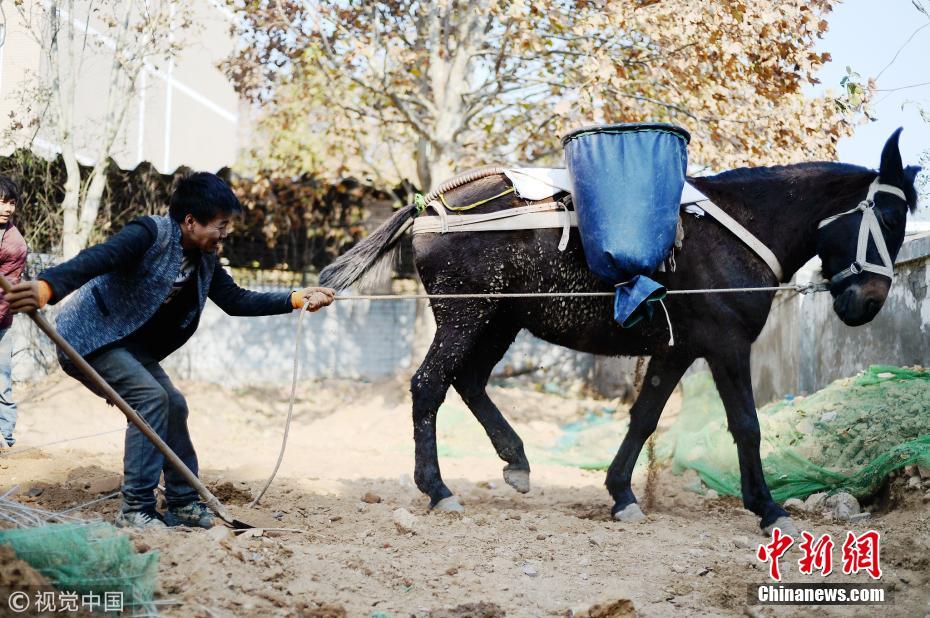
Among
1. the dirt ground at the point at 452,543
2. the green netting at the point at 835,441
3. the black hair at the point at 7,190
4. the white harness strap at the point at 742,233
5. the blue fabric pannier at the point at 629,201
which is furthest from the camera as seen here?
the black hair at the point at 7,190

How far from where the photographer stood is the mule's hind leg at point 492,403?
5223mm

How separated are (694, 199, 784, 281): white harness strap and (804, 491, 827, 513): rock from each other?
1.33 metres

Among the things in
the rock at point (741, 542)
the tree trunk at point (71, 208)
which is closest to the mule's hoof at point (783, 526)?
the rock at point (741, 542)

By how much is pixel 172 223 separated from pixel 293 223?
8654 millimetres

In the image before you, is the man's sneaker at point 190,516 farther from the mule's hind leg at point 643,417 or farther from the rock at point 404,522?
the mule's hind leg at point 643,417

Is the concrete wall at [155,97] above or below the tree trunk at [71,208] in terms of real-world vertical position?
above

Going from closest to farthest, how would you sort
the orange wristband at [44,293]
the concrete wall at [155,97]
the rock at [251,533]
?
the orange wristband at [44,293] < the rock at [251,533] < the concrete wall at [155,97]

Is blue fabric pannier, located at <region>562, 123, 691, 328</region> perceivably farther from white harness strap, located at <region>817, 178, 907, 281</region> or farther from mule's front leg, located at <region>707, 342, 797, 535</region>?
white harness strap, located at <region>817, 178, 907, 281</region>

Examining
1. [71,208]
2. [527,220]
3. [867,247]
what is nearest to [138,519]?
[527,220]

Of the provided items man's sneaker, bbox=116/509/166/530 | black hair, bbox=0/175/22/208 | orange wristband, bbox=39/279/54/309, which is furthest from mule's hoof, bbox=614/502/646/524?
black hair, bbox=0/175/22/208

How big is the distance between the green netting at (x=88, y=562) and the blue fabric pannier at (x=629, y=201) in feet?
8.65

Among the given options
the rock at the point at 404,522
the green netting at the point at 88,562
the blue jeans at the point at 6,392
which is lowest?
the rock at the point at 404,522

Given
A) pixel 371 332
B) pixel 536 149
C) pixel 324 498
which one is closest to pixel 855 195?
pixel 324 498

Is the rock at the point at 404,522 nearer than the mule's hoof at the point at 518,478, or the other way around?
the rock at the point at 404,522
